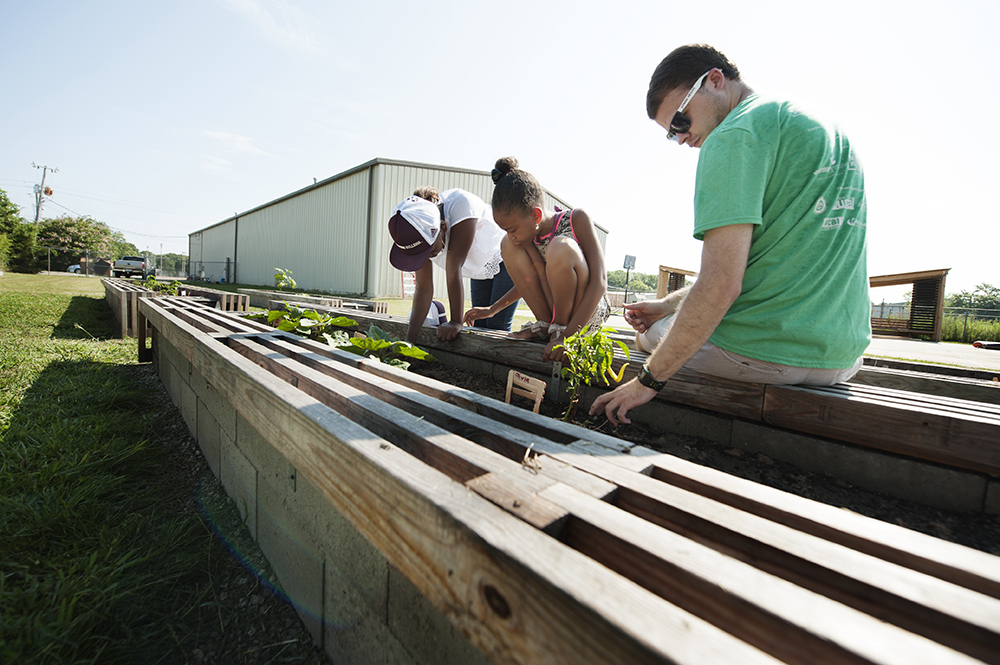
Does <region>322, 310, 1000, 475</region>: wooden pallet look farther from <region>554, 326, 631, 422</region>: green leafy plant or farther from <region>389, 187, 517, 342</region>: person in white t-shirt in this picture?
<region>389, 187, 517, 342</region>: person in white t-shirt

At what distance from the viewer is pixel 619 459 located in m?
0.98

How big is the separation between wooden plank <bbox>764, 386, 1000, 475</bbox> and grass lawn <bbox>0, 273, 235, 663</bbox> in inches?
78.2

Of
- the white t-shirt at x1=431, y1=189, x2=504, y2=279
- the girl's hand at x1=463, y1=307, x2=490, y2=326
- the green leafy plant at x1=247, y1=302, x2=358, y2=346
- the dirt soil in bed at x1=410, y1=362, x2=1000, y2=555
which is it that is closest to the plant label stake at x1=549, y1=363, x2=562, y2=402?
the dirt soil in bed at x1=410, y1=362, x2=1000, y2=555

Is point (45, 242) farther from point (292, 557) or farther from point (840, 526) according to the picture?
point (840, 526)

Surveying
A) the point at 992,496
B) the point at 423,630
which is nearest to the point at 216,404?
the point at 423,630

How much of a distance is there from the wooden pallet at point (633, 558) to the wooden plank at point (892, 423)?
2.24 ft

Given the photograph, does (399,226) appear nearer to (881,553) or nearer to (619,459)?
(619,459)

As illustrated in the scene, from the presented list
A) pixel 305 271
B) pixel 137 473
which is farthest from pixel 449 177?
pixel 137 473

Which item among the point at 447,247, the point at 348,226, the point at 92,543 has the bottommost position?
the point at 92,543

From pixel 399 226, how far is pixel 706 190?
2383mm

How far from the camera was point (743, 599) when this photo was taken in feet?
1.75

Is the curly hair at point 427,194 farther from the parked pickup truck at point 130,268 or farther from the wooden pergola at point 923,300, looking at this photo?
the parked pickup truck at point 130,268

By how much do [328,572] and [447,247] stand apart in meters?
2.78

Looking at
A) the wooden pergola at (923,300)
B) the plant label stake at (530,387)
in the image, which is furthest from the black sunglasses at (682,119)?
the wooden pergola at (923,300)
